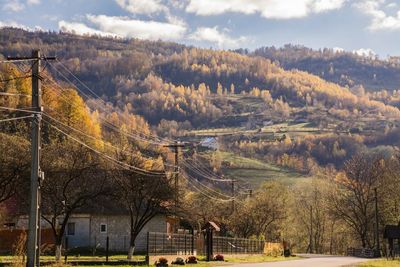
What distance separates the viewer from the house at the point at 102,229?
59312 mm

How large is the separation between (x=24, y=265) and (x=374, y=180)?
63290 millimetres

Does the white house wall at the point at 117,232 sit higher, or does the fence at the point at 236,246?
the white house wall at the point at 117,232

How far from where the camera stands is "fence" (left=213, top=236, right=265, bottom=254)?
53375 millimetres

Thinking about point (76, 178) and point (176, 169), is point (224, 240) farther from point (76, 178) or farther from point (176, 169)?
point (76, 178)

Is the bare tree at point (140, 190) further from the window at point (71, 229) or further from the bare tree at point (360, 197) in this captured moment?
the bare tree at point (360, 197)

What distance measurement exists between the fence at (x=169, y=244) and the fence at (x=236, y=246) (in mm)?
6149

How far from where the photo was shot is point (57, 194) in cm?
4406

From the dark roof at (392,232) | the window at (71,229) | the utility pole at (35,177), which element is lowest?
the dark roof at (392,232)

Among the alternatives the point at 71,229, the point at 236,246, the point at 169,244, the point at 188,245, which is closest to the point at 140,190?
the point at 188,245

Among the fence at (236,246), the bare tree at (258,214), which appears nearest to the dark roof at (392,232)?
the fence at (236,246)

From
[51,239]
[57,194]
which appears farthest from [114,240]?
[57,194]

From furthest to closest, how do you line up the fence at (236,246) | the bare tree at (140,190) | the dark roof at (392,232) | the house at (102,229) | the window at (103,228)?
the dark roof at (392,232), the window at (103,228), the house at (102,229), the fence at (236,246), the bare tree at (140,190)

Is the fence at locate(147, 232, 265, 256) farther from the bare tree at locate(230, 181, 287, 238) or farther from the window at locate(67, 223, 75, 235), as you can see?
the bare tree at locate(230, 181, 287, 238)

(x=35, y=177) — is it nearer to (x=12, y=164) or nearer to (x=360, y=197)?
(x=12, y=164)
